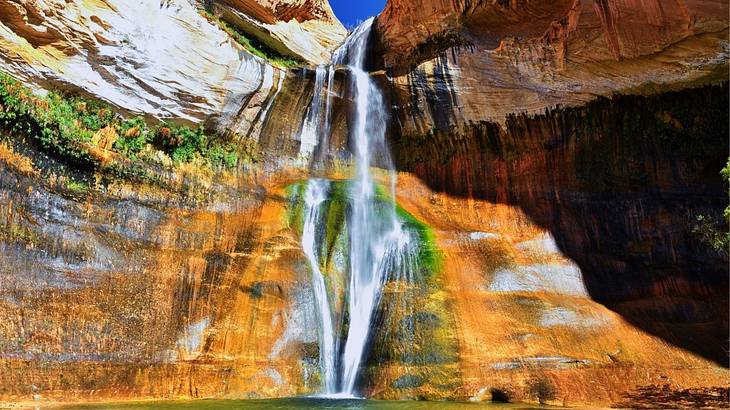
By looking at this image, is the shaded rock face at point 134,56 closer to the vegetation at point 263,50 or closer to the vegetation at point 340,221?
the vegetation at point 263,50

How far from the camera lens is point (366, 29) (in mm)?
19656

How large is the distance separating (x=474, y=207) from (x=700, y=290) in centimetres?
622

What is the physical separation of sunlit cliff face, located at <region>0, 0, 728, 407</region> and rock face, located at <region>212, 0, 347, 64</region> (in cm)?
12

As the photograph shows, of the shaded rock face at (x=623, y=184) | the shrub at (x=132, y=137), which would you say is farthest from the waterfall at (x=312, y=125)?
the shrub at (x=132, y=137)

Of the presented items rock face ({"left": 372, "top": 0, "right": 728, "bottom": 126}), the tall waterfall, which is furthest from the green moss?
rock face ({"left": 372, "top": 0, "right": 728, "bottom": 126})

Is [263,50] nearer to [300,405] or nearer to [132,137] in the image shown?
[132,137]

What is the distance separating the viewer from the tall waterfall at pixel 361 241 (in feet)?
38.8

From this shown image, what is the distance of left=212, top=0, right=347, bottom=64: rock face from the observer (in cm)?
1870

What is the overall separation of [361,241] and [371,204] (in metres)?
1.35

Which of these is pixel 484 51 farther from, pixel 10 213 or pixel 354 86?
pixel 10 213

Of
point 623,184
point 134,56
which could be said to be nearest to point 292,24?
point 134,56

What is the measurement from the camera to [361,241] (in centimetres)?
1402

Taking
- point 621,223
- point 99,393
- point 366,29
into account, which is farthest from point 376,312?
point 366,29

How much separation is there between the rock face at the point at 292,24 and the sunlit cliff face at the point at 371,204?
0.12m
